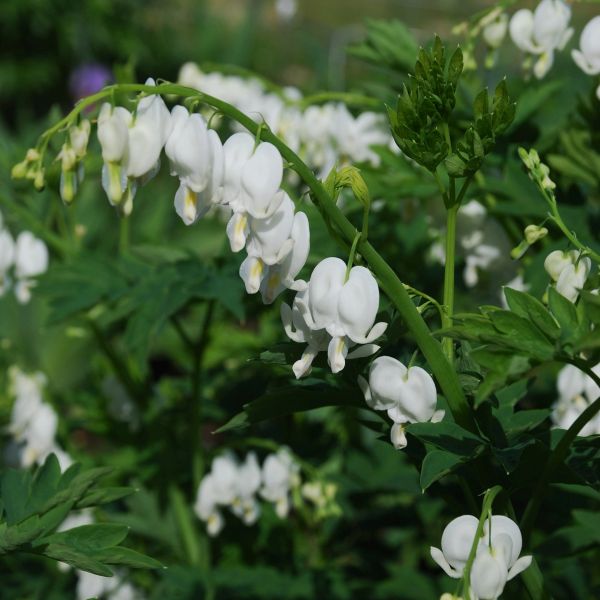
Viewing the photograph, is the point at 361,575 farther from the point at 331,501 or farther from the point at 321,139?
the point at 321,139

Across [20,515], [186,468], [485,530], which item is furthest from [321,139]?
[485,530]

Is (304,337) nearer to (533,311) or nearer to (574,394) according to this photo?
(533,311)

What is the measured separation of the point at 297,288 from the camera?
3.95ft

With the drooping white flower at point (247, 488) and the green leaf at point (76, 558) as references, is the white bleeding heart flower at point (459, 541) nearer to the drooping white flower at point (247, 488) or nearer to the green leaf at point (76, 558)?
the green leaf at point (76, 558)

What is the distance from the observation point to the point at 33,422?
2316mm

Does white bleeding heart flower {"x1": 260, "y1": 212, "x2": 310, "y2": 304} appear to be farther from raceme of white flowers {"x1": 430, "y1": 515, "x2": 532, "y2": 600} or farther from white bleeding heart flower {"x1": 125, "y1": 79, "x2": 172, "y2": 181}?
raceme of white flowers {"x1": 430, "y1": 515, "x2": 532, "y2": 600}

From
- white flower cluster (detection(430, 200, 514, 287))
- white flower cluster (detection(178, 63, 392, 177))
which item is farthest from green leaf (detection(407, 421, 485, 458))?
white flower cluster (detection(178, 63, 392, 177))

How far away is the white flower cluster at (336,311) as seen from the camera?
3.72ft

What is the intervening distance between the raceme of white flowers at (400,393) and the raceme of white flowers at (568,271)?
22cm

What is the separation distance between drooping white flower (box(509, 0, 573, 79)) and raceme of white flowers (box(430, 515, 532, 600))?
3.17 ft

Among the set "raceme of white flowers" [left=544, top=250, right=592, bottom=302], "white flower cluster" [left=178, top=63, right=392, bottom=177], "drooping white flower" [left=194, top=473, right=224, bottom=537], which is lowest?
"drooping white flower" [left=194, top=473, right=224, bottom=537]

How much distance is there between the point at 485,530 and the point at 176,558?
4.72 feet

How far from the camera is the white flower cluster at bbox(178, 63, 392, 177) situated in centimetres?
232

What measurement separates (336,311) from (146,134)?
281 millimetres
